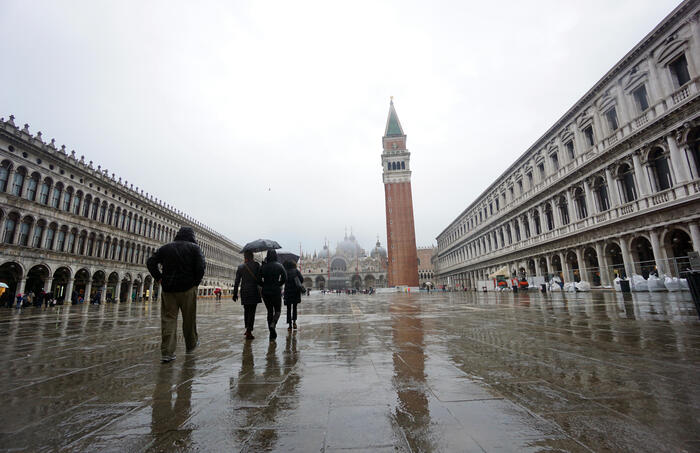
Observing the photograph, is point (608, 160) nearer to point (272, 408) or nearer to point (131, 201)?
point (272, 408)

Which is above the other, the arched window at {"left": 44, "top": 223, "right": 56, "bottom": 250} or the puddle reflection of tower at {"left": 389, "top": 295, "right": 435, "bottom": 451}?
the arched window at {"left": 44, "top": 223, "right": 56, "bottom": 250}

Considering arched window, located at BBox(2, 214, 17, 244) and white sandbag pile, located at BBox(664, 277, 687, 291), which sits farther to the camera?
arched window, located at BBox(2, 214, 17, 244)

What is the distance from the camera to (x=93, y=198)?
33.2m

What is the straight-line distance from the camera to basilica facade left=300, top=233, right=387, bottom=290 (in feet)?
366

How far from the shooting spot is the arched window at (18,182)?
25.1 metres

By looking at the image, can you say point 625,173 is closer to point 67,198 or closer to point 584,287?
point 584,287

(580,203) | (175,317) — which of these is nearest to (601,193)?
(580,203)

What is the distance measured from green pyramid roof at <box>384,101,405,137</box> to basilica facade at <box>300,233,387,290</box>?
4846 centimetres

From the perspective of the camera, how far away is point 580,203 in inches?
1013

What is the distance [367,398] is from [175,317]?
120 inches

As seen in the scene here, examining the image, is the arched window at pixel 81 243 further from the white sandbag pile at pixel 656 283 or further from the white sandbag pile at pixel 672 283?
the white sandbag pile at pixel 672 283

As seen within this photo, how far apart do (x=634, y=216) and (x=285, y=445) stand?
25.2 metres

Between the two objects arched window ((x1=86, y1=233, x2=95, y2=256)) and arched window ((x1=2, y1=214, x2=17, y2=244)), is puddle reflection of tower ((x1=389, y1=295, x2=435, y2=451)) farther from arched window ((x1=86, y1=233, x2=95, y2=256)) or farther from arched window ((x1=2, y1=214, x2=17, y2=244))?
arched window ((x1=86, y1=233, x2=95, y2=256))

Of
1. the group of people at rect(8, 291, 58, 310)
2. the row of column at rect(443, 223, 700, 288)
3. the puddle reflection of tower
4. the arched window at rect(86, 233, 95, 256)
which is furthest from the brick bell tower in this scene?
the puddle reflection of tower
